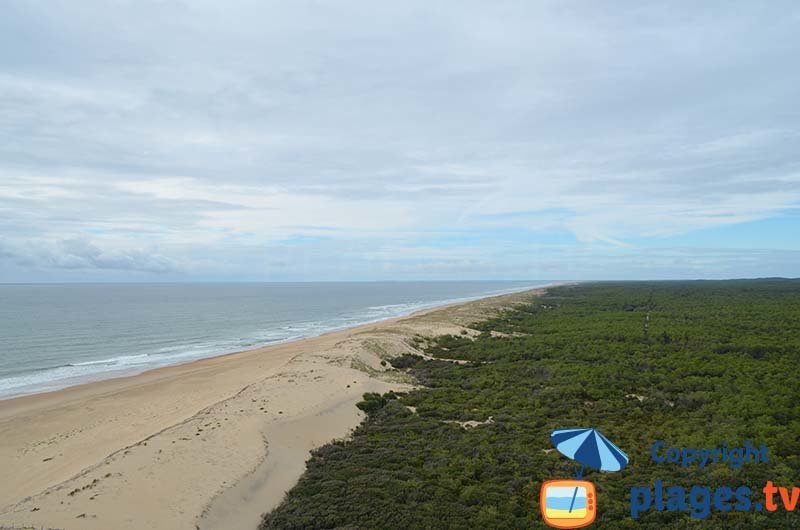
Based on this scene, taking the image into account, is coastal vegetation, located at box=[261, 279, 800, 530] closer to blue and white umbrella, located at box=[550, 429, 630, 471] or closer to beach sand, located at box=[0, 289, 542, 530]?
beach sand, located at box=[0, 289, 542, 530]

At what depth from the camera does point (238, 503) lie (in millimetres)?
11953

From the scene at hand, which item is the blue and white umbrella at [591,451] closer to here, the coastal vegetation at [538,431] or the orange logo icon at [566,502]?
the orange logo icon at [566,502]

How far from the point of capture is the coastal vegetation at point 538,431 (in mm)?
11227

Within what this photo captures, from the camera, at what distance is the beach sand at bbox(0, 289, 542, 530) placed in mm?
11219

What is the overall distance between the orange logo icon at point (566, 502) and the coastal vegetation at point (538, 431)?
2631 millimetres

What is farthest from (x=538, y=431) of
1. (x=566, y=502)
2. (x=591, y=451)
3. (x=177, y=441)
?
(x=177, y=441)

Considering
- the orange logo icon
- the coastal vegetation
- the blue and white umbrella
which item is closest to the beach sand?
the coastal vegetation

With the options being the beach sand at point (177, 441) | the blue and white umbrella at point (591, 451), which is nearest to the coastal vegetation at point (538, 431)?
the beach sand at point (177, 441)

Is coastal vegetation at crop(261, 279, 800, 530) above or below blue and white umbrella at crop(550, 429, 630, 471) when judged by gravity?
below

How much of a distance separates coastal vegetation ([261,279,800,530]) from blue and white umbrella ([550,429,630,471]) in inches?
82.7

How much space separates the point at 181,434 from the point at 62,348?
123ft

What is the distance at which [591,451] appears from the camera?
31.0 feet

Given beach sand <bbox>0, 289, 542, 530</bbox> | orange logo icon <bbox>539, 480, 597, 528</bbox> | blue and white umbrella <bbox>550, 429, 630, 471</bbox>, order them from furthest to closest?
1. beach sand <bbox>0, 289, 542, 530</bbox>
2. blue and white umbrella <bbox>550, 429, 630, 471</bbox>
3. orange logo icon <bbox>539, 480, 597, 528</bbox>

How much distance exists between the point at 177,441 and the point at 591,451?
1208cm
